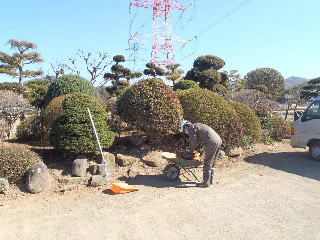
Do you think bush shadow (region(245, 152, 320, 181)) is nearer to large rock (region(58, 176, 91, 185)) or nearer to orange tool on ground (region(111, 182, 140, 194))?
orange tool on ground (region(111, 182, 140, 194))

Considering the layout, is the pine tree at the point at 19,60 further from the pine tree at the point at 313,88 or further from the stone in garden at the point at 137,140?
the pine tree at the point at 313,88

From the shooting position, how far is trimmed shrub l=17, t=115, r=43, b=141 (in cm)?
934

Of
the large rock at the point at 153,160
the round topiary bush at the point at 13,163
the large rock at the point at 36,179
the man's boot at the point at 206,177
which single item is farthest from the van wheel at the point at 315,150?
the round topiary bush at the point at 13,163

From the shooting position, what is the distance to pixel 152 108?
850 cm

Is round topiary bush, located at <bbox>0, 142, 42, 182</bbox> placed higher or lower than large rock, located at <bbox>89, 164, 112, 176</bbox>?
higher

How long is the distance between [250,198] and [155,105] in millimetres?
3585

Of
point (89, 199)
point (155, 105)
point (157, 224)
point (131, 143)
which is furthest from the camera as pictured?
point (131, 143)

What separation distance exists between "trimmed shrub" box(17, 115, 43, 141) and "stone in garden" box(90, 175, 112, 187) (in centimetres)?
346

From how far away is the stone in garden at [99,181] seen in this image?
6.84 m

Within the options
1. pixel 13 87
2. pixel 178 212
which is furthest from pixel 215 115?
pixel 13 87

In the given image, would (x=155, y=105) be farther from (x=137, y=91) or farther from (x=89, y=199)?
(x=89, y=199)

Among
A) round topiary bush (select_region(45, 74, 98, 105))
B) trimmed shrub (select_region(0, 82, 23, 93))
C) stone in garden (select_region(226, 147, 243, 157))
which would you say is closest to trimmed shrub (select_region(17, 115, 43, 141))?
round topiary bush (select_region(45, 74, 98, 105))

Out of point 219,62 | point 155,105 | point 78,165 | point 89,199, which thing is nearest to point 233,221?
point 89,199

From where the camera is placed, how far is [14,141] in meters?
9.05
